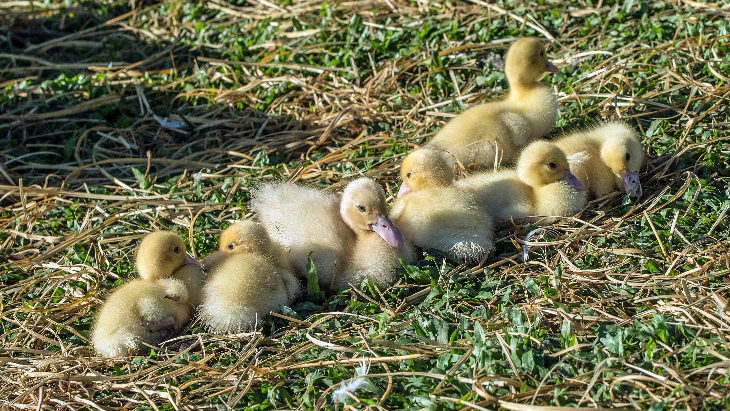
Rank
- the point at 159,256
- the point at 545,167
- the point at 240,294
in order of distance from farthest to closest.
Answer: the point at 545,167 < the point at 159,256 < the point at 240,294

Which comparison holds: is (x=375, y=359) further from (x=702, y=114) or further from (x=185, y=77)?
(x=185, y=77)

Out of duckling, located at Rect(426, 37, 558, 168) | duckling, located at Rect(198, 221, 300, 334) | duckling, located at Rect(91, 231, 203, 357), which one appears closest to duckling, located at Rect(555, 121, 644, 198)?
duckling, located at Rect(426, 37, 558, 168)

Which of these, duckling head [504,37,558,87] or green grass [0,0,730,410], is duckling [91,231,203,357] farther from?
duckling head [504,37,558,87]

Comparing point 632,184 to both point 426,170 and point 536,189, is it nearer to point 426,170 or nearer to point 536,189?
point 536,189

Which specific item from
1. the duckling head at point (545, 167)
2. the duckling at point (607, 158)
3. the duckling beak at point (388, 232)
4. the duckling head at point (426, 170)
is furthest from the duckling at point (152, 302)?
the duckling at point (607, 158)

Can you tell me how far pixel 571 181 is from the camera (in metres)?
3.63

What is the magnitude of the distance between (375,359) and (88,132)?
3818mm

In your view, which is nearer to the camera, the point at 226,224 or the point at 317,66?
the point at 226,224

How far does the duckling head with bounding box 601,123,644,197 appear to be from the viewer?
3.67 metres

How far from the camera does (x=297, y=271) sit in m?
3.47

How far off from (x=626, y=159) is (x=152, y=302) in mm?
2603

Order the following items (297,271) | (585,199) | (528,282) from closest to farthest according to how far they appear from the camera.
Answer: (528,282) < (297,271) < (585,199)

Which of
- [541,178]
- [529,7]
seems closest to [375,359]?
[541,178]

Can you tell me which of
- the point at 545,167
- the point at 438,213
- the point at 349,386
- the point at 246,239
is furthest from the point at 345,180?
the point at 349,386
